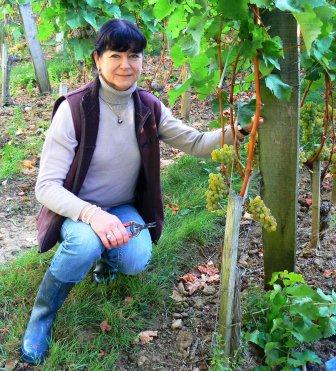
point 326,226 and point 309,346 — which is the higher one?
point 326,226

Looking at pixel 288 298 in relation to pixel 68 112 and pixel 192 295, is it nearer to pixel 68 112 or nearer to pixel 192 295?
pixel 192 295

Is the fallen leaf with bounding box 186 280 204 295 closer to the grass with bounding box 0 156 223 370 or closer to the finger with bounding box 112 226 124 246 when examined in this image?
the grass with bounding box 0 156 223 370

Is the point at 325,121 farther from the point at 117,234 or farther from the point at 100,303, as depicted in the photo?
the point at 100,303

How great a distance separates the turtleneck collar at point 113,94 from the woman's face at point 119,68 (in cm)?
2

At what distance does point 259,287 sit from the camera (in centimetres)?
256

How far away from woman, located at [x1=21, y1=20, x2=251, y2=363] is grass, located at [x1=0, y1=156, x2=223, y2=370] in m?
0.12

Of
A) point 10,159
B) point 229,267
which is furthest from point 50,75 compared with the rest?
point 229,267

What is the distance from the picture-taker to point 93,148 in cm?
235

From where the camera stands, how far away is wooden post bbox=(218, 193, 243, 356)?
5.90ft

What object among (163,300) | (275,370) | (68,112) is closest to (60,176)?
(68,112)

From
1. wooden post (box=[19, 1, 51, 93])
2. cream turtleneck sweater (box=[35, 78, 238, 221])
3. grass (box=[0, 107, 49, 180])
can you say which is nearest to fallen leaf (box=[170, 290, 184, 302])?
cream turtleneck sweater (box=[35, 78, 238, 221])

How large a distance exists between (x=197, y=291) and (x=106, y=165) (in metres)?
0.92

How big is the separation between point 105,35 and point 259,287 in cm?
154

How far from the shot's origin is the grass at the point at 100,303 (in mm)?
2272
